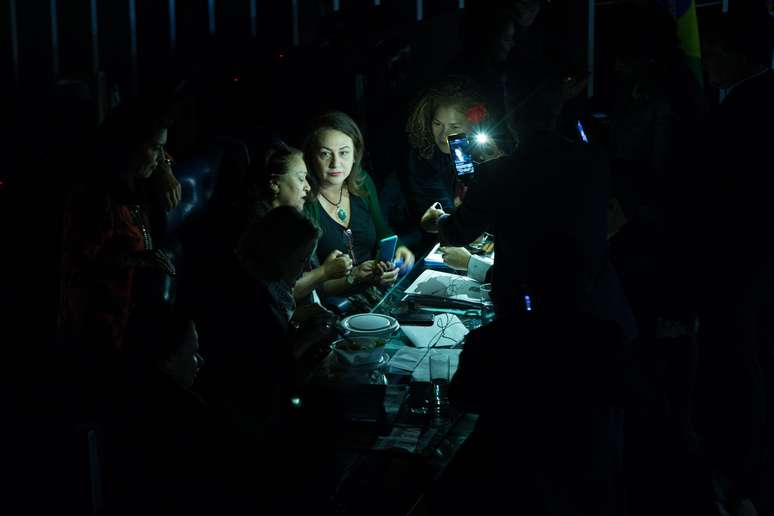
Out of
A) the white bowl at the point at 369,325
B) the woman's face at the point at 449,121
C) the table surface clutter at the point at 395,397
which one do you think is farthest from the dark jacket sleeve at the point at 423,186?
the white bowl at the point at 369,325

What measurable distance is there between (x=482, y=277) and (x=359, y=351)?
3.89 ft

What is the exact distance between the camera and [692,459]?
3.44 metres

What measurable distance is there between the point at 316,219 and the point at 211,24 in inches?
151

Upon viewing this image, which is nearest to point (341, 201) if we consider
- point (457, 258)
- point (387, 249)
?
point (387, 249)

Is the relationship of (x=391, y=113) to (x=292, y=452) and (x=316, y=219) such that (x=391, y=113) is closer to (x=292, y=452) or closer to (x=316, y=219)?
(x=316, y=219)

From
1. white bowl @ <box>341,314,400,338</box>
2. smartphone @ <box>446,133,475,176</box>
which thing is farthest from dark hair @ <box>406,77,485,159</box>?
white bowl @ <box>341,314,400,338</box>

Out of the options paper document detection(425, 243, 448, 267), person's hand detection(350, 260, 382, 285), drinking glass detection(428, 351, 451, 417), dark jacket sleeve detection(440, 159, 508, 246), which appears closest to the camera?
drinking glass detection(428, 351, 451, 417)

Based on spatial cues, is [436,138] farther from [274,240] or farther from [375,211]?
[274,240]

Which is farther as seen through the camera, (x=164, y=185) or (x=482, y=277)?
(x=482, y=277)

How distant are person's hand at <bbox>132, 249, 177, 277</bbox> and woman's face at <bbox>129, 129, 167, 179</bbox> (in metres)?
0.32

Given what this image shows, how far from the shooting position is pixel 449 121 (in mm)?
4609

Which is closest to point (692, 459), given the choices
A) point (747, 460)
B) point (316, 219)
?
point (747, 460)

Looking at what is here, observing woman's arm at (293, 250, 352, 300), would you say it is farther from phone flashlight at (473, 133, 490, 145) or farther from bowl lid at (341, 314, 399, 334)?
phone flashlight at (473, 133, 490, 145)

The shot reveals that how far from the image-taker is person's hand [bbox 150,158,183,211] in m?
3.53
